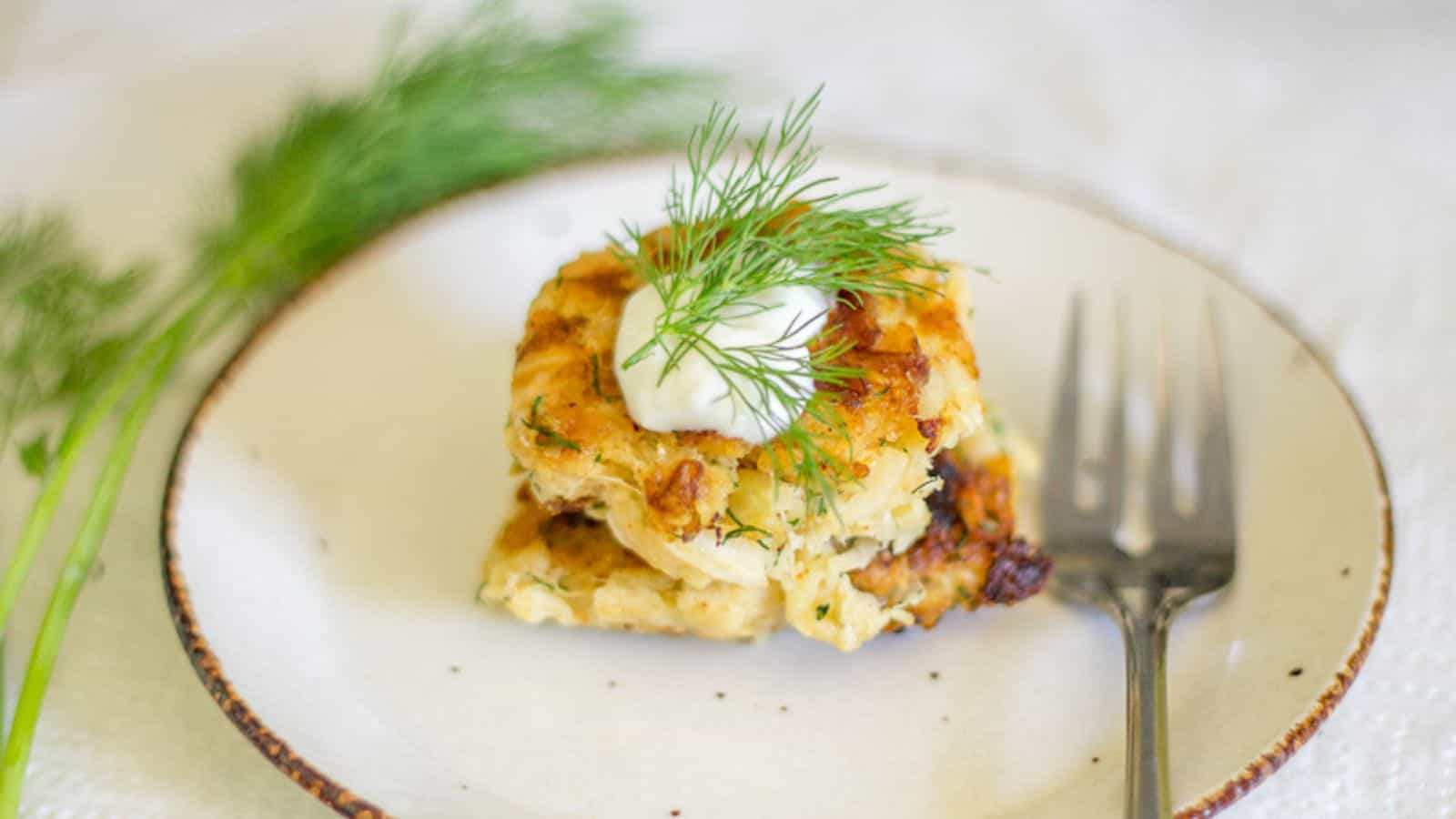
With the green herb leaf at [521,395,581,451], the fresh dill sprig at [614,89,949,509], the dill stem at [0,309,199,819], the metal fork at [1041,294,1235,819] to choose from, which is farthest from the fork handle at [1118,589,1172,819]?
the dill stem at [0,309,199,819]

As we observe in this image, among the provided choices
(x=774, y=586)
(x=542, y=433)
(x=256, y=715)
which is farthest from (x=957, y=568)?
(x=256, y=715)

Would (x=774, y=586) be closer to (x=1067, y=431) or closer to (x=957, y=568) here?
(x=957, y=568)

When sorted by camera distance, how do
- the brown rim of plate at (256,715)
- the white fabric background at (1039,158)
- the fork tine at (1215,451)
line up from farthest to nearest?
the fork tine at (1215,451)
the white fabric background at (1039,158)
the brown rim of plate at (256,715)

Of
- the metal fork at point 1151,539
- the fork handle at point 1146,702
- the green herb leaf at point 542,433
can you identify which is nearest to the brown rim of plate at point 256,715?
the fork handle at point 1146,702

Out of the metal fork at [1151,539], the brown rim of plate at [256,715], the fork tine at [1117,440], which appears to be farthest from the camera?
the fork tine at [1117,440]

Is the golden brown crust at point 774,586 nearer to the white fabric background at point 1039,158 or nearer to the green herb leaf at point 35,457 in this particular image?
the white fabric background at point 1039,158

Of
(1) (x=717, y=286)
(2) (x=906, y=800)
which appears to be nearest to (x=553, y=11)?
(1) (x=717, y=286)
